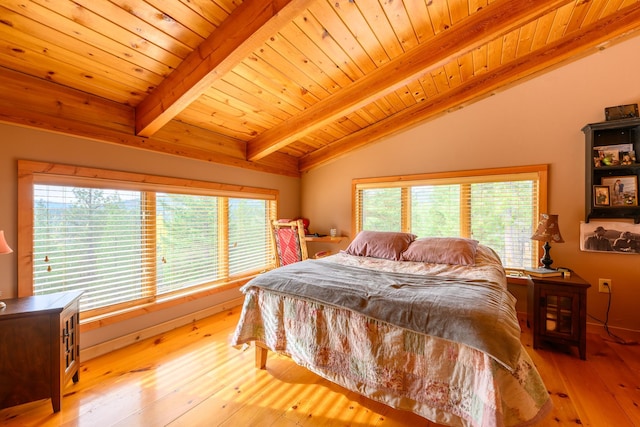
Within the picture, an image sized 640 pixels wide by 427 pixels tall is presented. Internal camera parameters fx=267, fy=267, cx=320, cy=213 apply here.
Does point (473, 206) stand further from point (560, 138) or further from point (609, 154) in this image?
point (609, 154)

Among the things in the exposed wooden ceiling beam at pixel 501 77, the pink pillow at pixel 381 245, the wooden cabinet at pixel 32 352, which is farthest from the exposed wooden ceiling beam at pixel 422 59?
the wooden cabinet at pixel 32 352

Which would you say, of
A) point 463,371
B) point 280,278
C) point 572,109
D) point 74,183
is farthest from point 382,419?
point 572,109

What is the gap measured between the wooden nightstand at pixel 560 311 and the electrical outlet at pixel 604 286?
1.75 feet

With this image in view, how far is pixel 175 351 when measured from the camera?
2344 millimetres

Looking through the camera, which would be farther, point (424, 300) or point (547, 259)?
point (547, 259)

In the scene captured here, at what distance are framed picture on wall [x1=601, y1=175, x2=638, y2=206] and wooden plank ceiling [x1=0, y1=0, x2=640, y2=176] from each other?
1300 millimetres

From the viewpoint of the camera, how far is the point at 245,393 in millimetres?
1802

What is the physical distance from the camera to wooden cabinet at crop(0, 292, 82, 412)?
153 cm

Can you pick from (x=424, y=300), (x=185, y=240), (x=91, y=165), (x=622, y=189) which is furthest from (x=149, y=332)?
(x=622, y=189)

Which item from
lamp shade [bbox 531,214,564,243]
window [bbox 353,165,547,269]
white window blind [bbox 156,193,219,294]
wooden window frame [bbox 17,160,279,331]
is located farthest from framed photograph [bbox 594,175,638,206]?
white window blind [bbox 156,193,219,294]

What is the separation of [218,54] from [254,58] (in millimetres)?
388

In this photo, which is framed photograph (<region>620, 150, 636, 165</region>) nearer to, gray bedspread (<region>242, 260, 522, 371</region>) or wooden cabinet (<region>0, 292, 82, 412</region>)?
gray bedspread (<region>242, 260, 522, 371</region>)

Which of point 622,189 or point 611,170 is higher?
point 611,170

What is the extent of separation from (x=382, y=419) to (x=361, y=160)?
3085 millimetres
